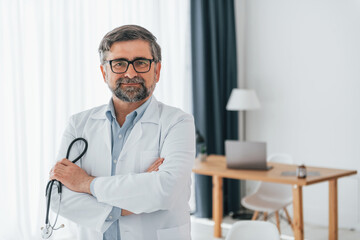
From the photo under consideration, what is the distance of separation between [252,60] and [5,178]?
3.06m

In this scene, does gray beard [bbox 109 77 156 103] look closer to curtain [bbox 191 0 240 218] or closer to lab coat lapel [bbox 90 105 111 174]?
lab coat lapel [bbox 90 105 111 174]

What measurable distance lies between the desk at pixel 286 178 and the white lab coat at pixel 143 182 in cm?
177

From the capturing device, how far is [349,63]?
427 cm

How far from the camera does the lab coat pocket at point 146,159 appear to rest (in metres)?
1.76

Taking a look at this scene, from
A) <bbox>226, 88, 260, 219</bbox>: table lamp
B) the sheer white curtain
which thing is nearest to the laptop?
<bbox>226, 88, 260, 219</bbox>: table lamp

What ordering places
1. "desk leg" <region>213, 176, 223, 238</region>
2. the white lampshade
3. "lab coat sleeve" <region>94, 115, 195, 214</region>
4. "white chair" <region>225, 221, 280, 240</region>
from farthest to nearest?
1. the white lampshade
2. "desk leg" <region>213, 176, 223, 238</region>
3. "white chair" <region>225, 221, 280, 240</region>
4. "lab coat sleeve" <region>94, 115, 195, 214</region>

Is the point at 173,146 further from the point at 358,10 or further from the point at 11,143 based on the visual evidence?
the point at 358,10

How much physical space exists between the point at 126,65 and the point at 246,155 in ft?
7.11

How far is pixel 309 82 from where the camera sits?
15.0ft

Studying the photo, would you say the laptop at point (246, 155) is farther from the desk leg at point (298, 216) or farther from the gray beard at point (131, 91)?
the gray beard at point (131, 91)

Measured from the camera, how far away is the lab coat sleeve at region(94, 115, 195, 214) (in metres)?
1.64

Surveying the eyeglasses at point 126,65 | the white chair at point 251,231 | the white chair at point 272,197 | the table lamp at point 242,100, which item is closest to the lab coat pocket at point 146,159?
the eyeglasses at point 126,65

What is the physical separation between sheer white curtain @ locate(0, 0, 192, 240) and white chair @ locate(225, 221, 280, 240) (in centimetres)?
194

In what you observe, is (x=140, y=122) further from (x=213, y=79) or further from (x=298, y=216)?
(x=213, y=79)
